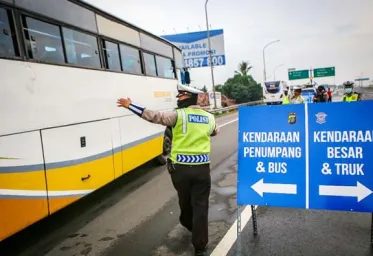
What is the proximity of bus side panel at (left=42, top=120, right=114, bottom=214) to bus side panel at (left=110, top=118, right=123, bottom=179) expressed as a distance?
0.43 feet

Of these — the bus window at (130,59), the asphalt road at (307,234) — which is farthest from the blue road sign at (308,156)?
the bus window at (130,59)

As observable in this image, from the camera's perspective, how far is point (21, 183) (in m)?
4.04

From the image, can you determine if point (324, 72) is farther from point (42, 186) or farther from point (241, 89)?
point (42, 186)

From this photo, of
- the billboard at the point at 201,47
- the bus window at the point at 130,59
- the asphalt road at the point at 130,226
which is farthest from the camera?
the billboard at the point at 201,47

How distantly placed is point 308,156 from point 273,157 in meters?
0.36

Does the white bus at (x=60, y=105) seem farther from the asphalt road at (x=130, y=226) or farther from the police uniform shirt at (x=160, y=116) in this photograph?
the police uniform shirt at (x=160, y=116)

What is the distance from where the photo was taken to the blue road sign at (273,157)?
12.6 ft

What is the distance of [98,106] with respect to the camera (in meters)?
5.88

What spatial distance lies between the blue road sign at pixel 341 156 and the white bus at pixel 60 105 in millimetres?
3135

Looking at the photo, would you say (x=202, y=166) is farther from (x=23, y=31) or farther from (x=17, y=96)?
(x=23, y=31)

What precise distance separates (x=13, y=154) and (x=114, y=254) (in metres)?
1.63

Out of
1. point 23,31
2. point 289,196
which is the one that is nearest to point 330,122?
point 289,196

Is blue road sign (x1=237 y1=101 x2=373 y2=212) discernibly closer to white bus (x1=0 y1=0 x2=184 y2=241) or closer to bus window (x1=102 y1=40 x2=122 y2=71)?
white bus (x1=0 y1=0 x2=184 y2=241)

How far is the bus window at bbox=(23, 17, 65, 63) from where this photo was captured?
14.8 ft
